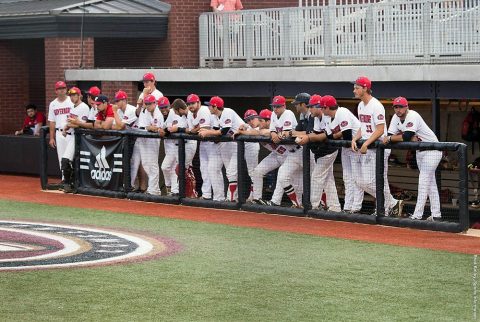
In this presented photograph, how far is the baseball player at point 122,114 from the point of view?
65.9ft

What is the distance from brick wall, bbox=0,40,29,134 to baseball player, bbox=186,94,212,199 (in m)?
10.5

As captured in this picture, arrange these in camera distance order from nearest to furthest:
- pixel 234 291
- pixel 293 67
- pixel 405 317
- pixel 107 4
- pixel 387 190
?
1. pixel 405 317
2. pixel 234 291
3. pixel 387 190
4. pixel 293 67
5. pixel 107 4

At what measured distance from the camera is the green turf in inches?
397

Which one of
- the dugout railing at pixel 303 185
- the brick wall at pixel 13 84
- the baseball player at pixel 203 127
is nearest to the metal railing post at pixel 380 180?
the dugout railing at pixel 303 185

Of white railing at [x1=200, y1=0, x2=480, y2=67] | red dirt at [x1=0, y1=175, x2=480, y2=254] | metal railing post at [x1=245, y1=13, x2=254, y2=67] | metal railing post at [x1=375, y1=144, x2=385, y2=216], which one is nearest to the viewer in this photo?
red dirt at [x1=0, y1=175, x2=480, y2=254]

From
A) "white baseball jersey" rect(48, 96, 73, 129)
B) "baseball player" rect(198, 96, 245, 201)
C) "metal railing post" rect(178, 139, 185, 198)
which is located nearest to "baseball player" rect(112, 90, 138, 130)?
"white baseball jersey" rect(48, 96, 73, 129)

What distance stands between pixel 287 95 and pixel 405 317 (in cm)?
1175

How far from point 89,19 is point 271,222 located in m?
10.3

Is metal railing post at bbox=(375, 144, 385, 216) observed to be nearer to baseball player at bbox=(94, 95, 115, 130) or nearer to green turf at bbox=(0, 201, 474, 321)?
green turf at bbox=(0, 201, 474, 321)

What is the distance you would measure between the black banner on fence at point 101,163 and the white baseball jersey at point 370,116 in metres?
5.03

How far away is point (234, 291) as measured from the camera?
36.5ft

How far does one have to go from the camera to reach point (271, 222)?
16688mm

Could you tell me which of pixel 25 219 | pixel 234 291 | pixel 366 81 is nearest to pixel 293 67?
pixel 366 81

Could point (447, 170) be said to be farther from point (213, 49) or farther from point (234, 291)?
point (213, 49)
